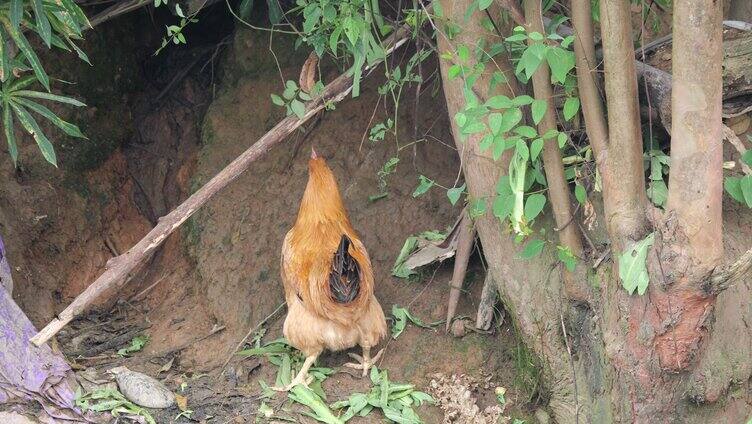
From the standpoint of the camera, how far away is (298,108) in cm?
548

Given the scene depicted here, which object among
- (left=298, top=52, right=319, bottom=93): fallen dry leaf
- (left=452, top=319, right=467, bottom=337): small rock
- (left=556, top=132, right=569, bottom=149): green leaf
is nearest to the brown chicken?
(left=452, top=319, right=467, bottom=337): small rock

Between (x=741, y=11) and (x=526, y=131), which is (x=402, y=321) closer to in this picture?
(x=526, y=131)

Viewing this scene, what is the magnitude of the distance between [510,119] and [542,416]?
2037 mm

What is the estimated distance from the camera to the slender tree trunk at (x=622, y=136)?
4062mm

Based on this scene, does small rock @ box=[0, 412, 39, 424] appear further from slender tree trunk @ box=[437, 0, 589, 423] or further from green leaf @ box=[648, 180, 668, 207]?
green leaf @ box=[648, 180, 668, 207]

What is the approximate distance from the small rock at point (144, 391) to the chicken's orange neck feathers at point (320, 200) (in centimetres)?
136

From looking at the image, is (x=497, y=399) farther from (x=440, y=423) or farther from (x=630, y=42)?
(x=630, y=42)

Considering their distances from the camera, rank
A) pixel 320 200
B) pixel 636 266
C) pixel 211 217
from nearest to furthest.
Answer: pixel 636 266 < pixel 320 200 < pixel 211 217

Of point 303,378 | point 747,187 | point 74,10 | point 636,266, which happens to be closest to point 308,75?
point 74,10

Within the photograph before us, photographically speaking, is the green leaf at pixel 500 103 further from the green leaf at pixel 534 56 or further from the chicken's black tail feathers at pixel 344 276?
the chicken's black tail feathers at pixel 344 276

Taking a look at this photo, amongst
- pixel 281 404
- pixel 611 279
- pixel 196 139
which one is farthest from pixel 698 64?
pixel 196 139

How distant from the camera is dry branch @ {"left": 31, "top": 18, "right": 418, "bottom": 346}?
5324 mm

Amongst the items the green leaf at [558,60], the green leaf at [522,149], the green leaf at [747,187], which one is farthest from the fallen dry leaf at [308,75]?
the green leaf at [747,187]

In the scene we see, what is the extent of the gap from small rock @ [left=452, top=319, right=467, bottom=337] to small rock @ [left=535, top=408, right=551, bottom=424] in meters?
0.70
